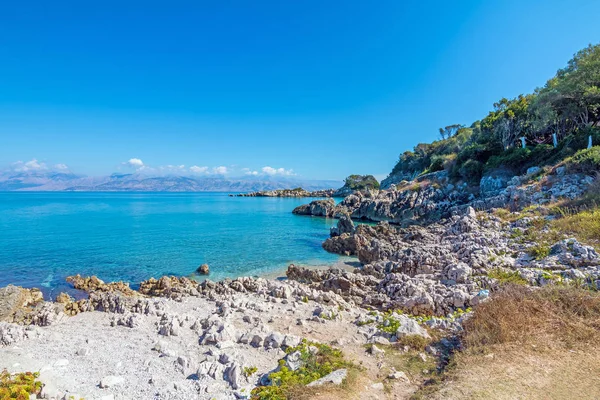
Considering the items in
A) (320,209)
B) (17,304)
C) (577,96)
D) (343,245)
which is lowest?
(17,304)

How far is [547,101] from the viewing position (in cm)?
3738

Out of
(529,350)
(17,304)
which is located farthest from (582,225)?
(17,304)

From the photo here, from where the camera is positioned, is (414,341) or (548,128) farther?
(548,128)

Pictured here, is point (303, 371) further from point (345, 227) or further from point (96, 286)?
point (345, 227)

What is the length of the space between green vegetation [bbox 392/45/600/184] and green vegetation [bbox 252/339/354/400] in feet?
101

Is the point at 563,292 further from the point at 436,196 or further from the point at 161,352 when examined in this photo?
the point at 436,196

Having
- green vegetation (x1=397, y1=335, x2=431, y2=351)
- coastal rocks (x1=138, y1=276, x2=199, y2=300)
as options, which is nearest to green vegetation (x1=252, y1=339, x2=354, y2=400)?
green vegetation (x1=397, y1=335, x2=431, y2=351)

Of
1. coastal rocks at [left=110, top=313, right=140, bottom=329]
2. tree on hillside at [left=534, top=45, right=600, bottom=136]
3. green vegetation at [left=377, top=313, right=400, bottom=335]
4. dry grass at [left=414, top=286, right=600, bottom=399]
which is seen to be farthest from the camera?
tree on hillside at [left=534, top=45, right=600, bottom=136]

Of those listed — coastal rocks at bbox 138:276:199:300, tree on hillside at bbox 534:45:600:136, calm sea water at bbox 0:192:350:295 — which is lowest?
calm sea water at bbox 0:192:350:295

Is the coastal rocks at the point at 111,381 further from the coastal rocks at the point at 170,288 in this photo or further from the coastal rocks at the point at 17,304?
the coastal rocks at the point at 17,304

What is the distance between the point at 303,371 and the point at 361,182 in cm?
15164

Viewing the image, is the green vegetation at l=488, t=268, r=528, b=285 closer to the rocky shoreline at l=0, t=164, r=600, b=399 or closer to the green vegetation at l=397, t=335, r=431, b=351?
the rocky shoreline at l=0, t=164, r=600, b=399

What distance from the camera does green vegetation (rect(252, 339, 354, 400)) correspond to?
685 centimetres

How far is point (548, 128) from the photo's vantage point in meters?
46.0
